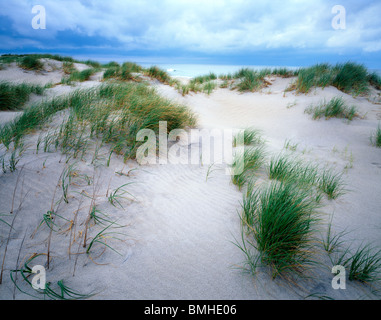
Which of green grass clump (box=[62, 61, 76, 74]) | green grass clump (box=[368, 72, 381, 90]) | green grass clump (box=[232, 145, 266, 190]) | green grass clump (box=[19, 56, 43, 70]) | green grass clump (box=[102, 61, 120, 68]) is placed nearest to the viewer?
green grass clump (box=[232, 145, 266, 190])

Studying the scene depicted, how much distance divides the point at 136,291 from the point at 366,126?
671 centimetres

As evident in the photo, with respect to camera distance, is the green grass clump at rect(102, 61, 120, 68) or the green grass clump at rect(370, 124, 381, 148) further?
the green grass clump at rect(102, 61, 120, 68)

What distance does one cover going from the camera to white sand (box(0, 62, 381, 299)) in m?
1.31

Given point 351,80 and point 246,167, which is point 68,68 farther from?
point 351,80

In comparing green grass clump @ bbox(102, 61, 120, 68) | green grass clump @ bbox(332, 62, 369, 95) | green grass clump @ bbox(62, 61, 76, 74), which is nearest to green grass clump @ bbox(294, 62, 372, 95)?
green grass clump @ bbox(332, 62, 369, 95)

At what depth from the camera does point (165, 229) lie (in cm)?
179

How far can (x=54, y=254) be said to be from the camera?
4.72ft

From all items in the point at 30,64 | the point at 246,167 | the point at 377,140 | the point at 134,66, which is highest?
the point at 134,66

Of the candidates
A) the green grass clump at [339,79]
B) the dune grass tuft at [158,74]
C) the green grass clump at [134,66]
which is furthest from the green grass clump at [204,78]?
the green grass clump at [339,79]

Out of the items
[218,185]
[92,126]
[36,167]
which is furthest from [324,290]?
[92,126]

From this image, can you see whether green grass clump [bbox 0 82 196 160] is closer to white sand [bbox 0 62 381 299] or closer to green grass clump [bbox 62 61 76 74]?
white sand [bbox 0 62 381 299]

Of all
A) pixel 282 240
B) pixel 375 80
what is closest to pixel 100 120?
pixel 282 240

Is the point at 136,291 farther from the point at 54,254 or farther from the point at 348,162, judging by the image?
the point at 348,162
